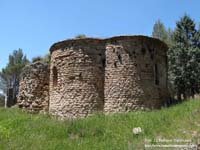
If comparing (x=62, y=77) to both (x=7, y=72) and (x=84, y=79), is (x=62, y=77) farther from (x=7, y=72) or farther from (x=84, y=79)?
(x=7, y=72)

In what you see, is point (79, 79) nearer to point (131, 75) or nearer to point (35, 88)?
point (131, 75)

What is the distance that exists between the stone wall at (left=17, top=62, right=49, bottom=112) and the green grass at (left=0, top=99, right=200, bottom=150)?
3.11 meters

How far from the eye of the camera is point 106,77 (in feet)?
56.6

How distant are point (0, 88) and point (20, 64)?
5620 millimetres

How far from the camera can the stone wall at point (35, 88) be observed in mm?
18781

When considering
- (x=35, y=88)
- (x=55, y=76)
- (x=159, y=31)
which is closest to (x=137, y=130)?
(x=55, y=76)

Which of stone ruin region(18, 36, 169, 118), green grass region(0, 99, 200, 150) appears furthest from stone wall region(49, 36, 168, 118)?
green grass region(0, 99, 200, 150)

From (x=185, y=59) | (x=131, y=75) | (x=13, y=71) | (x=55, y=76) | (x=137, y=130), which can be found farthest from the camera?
(x=13, y=71)

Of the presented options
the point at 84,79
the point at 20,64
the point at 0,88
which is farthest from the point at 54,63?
the point at 0,88

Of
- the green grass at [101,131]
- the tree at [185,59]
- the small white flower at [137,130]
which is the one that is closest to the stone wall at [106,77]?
the green grass at [101,131]

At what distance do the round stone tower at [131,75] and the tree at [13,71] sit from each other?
2657 centimetres

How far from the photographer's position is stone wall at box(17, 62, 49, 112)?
18.8m

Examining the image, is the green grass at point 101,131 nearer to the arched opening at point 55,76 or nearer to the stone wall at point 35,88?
the stone wall at point 35,88

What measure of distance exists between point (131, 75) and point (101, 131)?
4.60 m
